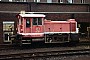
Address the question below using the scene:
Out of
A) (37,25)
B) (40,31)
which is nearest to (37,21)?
(37,25)

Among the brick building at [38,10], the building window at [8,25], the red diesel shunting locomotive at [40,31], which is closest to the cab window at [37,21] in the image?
the red diesel shunting locomotive at [40,31]

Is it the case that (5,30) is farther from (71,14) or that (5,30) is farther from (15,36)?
(71,14)

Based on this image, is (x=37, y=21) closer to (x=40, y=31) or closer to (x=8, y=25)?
(x=40, y=31)

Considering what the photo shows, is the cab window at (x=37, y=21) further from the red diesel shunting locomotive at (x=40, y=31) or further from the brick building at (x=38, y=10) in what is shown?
the brick building at (x=38, y=10)

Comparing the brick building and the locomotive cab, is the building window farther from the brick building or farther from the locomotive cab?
the locomotive cab

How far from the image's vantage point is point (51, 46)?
2445 cm

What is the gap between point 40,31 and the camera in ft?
81.4

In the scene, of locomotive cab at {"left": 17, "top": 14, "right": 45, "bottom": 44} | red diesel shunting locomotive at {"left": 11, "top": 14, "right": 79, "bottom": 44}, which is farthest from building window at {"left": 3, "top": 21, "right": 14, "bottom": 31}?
locomotive cab at {"left": 17, "top": 14, "right": 45, "bottom": 44}

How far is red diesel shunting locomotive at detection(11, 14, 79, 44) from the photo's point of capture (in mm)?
24298

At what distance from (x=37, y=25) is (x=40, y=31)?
604 millimetres

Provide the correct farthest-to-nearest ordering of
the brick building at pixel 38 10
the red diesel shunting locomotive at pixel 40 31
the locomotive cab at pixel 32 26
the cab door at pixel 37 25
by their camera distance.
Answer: the brick building at pixel 38 10 < the cab door at pixel 37 25 < the locomotive cab at pixel 32 26 < the red diesel shunting locomotive at pixel 40 31

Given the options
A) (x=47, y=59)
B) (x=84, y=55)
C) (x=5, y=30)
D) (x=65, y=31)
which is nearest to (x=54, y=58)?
(x=47, y=59)

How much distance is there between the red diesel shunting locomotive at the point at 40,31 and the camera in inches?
957

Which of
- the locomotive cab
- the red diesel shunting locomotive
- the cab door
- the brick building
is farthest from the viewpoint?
the brick building
